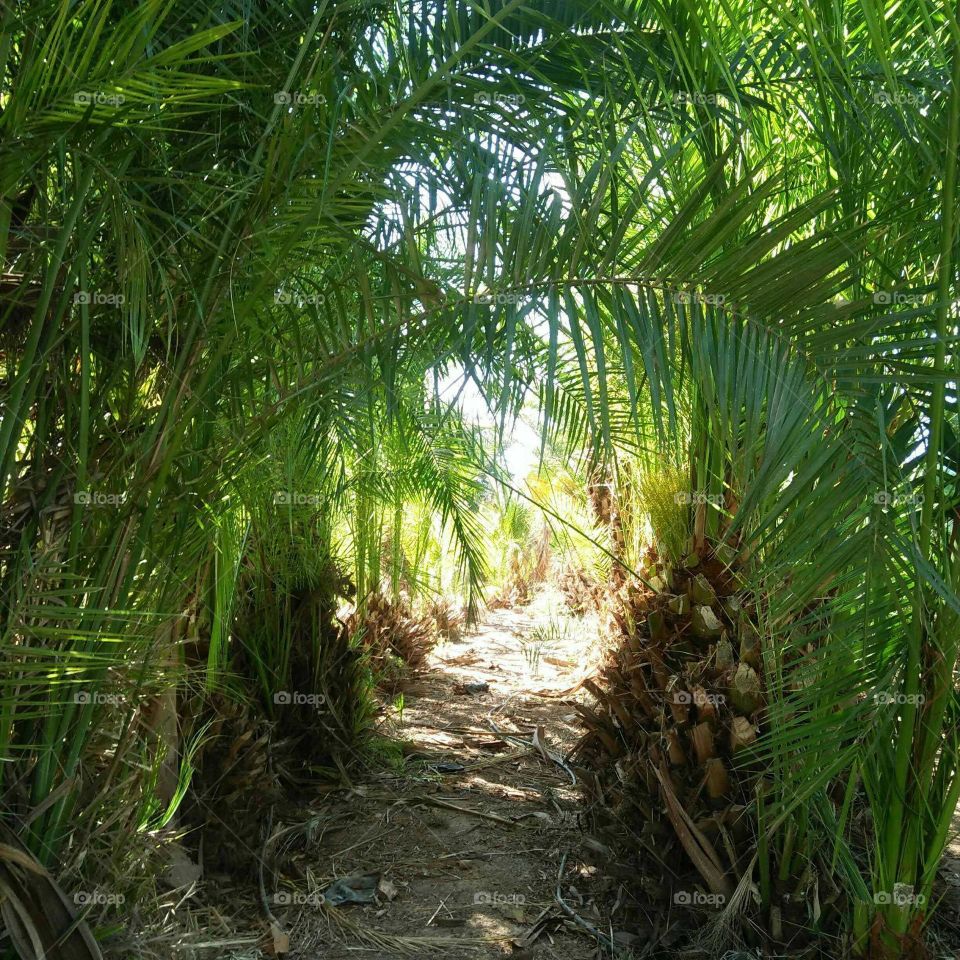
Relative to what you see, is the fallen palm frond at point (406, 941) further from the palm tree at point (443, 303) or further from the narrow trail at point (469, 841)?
the palm tree at point (443, 303)

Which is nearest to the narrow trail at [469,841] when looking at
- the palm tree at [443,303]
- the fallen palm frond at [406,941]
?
the fallen palm frond at [406,941]

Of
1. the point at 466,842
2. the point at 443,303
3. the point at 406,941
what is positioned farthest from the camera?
the point at 466,842

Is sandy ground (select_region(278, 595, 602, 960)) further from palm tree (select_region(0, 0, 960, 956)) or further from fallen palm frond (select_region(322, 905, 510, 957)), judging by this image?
palm tree (select_region(0, 0, 960, 956))

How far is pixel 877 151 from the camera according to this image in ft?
6.40

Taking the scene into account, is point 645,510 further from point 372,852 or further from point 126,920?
point 126,920

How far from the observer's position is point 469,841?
327 centimetres

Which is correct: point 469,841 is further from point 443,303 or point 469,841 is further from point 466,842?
point 443,303

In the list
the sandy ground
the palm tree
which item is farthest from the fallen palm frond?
the palm tree

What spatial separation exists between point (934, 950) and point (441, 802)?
1.88 metres

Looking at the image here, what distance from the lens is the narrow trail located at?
261 centimetres

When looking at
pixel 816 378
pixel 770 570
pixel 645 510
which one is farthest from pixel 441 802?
pixel 816 378

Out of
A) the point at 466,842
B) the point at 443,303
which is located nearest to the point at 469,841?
the point at 466,842

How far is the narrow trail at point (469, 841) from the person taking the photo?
261 cm

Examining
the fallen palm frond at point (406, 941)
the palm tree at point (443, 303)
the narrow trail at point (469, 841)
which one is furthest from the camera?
the narrow trail at point (469, 841)
